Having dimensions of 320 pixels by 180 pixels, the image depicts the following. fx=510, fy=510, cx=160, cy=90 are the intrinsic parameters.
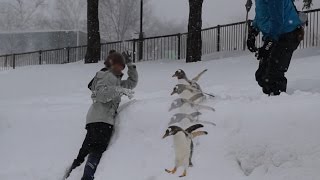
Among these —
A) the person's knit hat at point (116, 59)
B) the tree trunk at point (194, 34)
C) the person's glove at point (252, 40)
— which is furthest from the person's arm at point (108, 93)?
the tree trunk at point (194, 34)

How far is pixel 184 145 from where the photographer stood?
4586mm

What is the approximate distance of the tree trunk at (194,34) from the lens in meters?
15.8

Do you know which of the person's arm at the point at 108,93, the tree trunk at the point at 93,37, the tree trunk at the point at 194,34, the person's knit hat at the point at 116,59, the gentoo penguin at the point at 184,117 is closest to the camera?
the gentoo penguin at the point at 184,117

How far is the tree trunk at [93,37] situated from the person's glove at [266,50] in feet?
41.7

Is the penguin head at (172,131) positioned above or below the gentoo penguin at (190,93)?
below

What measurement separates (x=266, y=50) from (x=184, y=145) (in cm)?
165

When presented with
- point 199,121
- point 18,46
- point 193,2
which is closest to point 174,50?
point 193,2

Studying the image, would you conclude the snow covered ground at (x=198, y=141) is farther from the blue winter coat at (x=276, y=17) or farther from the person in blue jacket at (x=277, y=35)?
the blue winter coat at (x=276, y=17)

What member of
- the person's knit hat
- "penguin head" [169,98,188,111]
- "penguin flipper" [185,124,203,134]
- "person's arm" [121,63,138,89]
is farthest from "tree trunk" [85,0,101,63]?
"penguin flipper" [185,124,203,134]

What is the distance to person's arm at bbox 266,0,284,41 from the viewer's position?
521cm

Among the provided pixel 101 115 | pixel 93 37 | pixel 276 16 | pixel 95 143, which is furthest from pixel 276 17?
pixel 93 37

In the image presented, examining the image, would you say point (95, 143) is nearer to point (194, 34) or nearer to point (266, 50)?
point (266, 50)

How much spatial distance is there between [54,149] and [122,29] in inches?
1858

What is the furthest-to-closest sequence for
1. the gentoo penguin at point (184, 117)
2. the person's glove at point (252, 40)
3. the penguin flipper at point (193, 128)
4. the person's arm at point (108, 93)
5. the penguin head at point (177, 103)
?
1. the person's glove at point (252, 40)
2. the person's arm at point (108, 93)
3. the penguin head at point (177, 103)
4. the gentoo penguin at point (184, 117)
5. the penguin flipper at point (193, 128)
